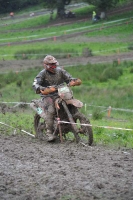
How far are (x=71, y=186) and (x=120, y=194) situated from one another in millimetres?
818

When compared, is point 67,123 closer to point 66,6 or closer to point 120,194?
point 120,194

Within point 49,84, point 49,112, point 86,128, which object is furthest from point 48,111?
point 86,128

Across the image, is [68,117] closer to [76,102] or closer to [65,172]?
[76,102]

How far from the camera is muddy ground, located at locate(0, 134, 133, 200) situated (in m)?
8.05

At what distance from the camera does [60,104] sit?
12.9 m

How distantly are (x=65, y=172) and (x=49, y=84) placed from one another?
4268mm

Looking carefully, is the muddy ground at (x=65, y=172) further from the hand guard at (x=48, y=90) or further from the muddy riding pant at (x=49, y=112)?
the hand guard at (x=48, y=90)

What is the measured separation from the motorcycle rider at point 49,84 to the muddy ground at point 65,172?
71 cm

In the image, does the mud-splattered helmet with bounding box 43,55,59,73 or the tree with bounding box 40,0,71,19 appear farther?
the tree with bounding box 40,0,71,19

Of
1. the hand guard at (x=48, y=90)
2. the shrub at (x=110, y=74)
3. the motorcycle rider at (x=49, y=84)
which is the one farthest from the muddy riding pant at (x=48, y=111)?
the shrub at (x=110, y=74)

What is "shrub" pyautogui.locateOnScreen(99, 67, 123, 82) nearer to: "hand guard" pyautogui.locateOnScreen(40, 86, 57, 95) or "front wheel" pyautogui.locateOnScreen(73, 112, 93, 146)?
"hand guard" pyautogui.locateOnScreen(40, 86, 57, 95)

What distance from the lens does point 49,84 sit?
13.4m

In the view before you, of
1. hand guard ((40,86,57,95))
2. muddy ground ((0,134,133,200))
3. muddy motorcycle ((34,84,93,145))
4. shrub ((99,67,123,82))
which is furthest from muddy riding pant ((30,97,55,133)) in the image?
shrub ((99,67,123,82))

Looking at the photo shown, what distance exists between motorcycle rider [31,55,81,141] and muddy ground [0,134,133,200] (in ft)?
2.34
